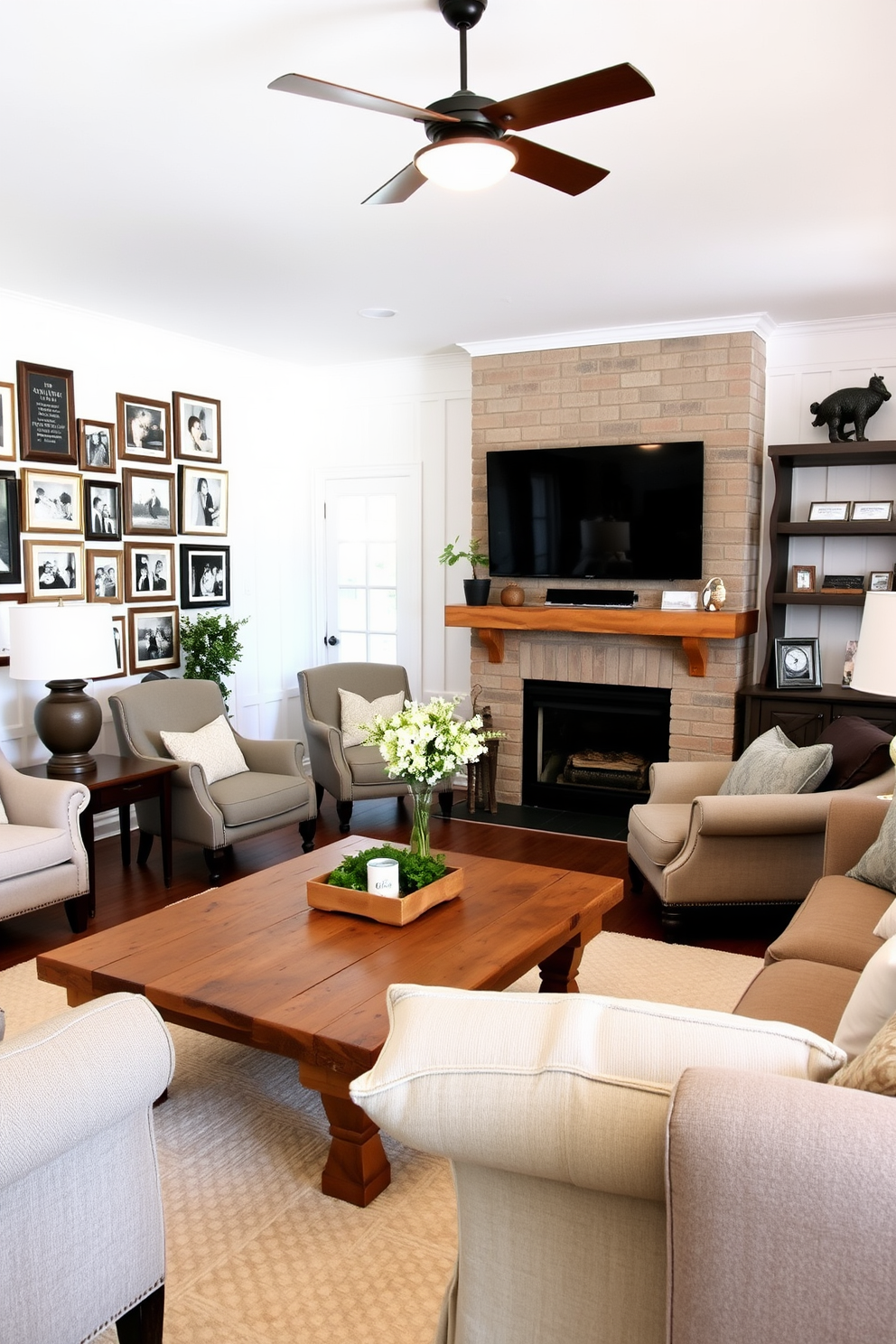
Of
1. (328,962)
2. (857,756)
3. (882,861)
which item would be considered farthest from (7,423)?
(882,861)

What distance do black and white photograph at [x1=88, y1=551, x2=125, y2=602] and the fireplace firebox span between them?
2.40 metres

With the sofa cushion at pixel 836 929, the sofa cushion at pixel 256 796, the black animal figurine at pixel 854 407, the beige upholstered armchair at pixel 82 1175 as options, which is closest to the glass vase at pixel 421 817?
the sofa cushion at pixel 836 929

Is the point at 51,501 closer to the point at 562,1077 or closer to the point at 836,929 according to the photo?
the point at 836,929

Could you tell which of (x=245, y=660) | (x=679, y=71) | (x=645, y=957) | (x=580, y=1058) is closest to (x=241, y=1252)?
(x=580, y=1058)

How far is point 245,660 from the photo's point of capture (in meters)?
6.52

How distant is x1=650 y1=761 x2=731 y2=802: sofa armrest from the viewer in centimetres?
450

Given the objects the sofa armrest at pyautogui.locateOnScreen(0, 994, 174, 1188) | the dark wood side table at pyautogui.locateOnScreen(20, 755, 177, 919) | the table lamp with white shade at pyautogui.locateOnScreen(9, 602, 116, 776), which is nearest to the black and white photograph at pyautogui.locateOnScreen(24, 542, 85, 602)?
the table lamp with white shade at pyautogui.locateOnScreen(9, 602, 116, 776)

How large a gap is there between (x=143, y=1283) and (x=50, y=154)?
123 inches

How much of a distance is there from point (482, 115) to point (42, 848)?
2.95 m

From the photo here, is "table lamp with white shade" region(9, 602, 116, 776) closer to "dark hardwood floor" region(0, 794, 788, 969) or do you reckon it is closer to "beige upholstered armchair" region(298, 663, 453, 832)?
"dark hardwood floor" region(0, 794, 788, 969)

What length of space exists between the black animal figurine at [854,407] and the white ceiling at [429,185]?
0.40 m

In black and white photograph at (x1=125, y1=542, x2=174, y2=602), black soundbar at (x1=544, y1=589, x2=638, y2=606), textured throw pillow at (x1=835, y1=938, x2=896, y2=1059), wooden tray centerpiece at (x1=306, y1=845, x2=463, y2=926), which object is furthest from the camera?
black soundbar at (x1=544, y1=589, x2=638, y2=606)

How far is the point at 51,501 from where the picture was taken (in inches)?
202

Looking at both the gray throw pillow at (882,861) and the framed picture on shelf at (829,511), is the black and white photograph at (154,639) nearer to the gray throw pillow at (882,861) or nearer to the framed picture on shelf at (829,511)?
the framed picture on shelf at (829,511)
